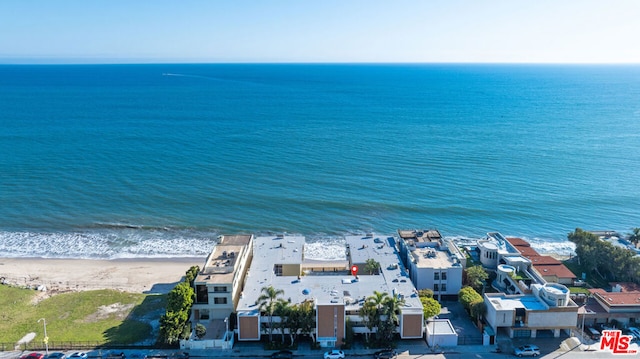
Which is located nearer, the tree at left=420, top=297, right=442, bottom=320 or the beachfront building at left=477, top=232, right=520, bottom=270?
the tree at left=420, top=297, right=442, bottom=320

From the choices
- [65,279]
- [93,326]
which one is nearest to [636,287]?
[93,326]

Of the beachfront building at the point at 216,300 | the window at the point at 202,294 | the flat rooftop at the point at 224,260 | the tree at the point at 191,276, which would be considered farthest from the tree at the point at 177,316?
the tree at the point at 191,276

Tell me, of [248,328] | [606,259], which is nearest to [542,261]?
[606,259]

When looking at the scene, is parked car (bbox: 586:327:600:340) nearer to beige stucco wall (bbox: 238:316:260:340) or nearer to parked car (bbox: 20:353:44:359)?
beige stucco wall (bbox: 238:316:260:340)

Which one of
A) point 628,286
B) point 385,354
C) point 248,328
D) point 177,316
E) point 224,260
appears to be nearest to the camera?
point 385,354

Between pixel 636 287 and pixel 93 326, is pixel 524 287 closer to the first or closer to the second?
pixel 636 287

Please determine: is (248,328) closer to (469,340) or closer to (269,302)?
(269,302)
